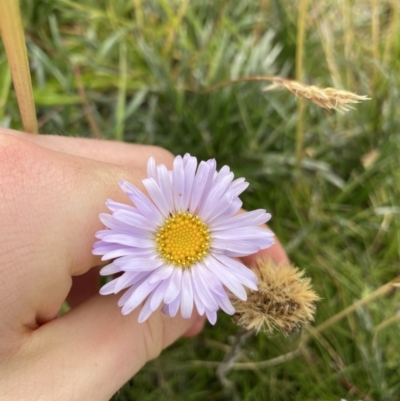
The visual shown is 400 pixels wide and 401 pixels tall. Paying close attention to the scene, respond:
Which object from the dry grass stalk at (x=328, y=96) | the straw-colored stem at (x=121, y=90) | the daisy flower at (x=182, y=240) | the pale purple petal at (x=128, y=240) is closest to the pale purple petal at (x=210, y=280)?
the daisy flower at (x=182, y=240)

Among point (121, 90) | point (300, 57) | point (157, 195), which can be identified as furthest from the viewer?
point (121, 90)

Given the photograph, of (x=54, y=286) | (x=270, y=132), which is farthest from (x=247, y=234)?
(x=270, y=132)

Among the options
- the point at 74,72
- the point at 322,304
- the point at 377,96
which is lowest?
the point at 322,304

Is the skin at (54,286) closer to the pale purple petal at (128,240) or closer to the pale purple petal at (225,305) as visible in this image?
the pale purple petal at (128,240)

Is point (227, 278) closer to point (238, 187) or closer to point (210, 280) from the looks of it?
point (210, 280)

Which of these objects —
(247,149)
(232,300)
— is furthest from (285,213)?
(232,300)

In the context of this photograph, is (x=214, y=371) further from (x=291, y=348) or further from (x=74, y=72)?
(x=74, y=72)
